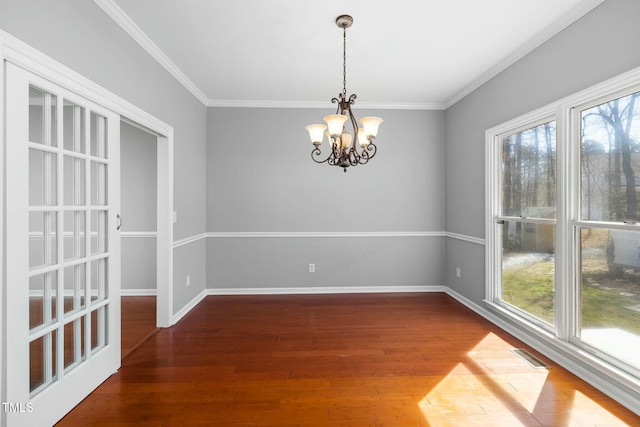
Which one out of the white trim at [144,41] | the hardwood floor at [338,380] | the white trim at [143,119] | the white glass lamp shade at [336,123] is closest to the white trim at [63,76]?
the white trim at [143,119]

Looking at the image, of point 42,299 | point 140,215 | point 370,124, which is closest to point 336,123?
point 370,124

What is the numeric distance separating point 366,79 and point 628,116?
2238 mm

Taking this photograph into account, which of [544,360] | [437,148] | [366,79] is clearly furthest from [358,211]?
[544,360]

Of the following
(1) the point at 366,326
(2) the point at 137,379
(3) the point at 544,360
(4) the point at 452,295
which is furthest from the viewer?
(4) the point at 452,295

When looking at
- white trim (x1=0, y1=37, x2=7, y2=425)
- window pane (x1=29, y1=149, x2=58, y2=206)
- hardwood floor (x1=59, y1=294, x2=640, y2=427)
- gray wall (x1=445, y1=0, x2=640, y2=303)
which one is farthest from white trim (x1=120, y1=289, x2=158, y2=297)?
gray wall (x1=445, y1=0, x2=640, y2=303)

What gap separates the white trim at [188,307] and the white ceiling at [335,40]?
248 cm

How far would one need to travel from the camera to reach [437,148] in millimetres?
4410

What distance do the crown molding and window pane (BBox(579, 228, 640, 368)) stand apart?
1.49 metres

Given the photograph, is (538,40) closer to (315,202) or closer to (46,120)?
(315,202)

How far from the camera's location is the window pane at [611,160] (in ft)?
6.47

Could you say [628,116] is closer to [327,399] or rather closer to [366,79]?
[366,79]

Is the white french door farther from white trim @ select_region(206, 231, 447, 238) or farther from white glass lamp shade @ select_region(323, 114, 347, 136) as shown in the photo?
white trim @ select_region(206, 231, 447, 238)

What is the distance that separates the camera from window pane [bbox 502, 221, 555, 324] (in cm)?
268

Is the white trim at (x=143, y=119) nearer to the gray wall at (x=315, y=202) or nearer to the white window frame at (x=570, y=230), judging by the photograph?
the gray wall at (x=315, y=202)
